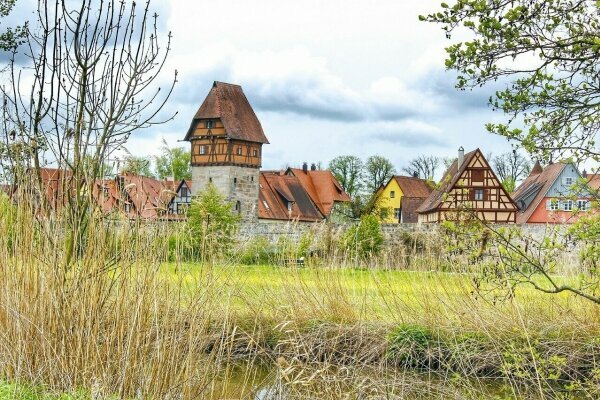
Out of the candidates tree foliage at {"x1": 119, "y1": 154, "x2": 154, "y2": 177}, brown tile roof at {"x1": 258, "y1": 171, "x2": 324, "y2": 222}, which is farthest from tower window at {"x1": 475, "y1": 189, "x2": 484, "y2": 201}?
tree foliage at {"x1": 119, "y1": 154, "x2": 154, "y2": 177}

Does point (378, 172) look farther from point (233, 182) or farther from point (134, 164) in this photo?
point (134, 164)

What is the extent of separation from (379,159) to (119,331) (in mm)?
48802

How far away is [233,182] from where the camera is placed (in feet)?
121

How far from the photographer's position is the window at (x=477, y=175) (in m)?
34.2

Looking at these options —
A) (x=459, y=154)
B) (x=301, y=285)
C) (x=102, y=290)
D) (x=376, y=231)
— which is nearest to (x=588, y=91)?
(x=102, y=290)

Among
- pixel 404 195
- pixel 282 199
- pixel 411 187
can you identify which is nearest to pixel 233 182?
pixel 282 199

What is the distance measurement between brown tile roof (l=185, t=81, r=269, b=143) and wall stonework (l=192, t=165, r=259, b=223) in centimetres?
160

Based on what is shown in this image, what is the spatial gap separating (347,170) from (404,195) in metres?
6.31

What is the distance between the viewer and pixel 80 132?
4727 mm

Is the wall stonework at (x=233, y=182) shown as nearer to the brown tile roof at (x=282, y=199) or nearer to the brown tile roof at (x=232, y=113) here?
the brown tile roof at (x=232, y=113)

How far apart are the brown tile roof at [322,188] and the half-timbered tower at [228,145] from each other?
11.7 m

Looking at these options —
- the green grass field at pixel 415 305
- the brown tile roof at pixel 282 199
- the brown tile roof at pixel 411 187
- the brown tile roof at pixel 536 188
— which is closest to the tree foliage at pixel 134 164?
the green grass field at pixel 415 305

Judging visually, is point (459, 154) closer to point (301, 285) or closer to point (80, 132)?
point (301, 285)

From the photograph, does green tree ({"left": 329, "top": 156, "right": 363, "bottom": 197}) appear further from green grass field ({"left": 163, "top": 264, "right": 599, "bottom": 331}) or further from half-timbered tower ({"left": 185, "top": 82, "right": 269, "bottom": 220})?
green grass field ({"left": 163, "top": 264, "right": 599, "bottom": 331})
